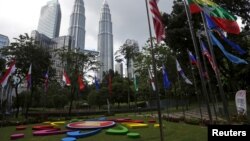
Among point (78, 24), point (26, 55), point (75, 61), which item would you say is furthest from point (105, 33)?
point (26, 55)

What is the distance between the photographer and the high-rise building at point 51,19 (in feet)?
415

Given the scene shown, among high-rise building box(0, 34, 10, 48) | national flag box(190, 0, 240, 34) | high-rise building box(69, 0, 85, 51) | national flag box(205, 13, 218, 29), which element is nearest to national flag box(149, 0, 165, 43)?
national flag box(190, 0, 240, 34)

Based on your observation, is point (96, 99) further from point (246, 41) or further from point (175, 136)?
point (175, 136)

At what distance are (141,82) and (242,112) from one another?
34776 millimetres

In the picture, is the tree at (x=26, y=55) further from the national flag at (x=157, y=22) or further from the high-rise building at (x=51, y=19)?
the high-rise building at (x=51, y=19)

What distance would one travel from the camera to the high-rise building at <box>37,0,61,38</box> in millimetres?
126438

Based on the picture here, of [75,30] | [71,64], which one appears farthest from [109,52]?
[71,64]

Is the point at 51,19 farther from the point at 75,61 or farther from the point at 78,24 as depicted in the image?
the point at 75,61

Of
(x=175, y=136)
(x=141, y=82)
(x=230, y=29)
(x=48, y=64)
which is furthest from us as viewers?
(x=141, y=82)

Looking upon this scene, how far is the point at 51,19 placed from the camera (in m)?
129

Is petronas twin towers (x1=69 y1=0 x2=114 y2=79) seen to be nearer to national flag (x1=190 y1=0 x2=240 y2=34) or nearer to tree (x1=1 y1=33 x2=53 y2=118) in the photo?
tree (x1=1 y1=33 x2=53 y2=118)

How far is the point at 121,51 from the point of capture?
53188mm

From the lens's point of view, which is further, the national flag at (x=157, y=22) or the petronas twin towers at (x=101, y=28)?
the petronas twin towers at (x=101, y=28)

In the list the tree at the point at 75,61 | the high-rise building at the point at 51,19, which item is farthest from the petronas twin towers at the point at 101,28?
the tree at the point at 75,61
